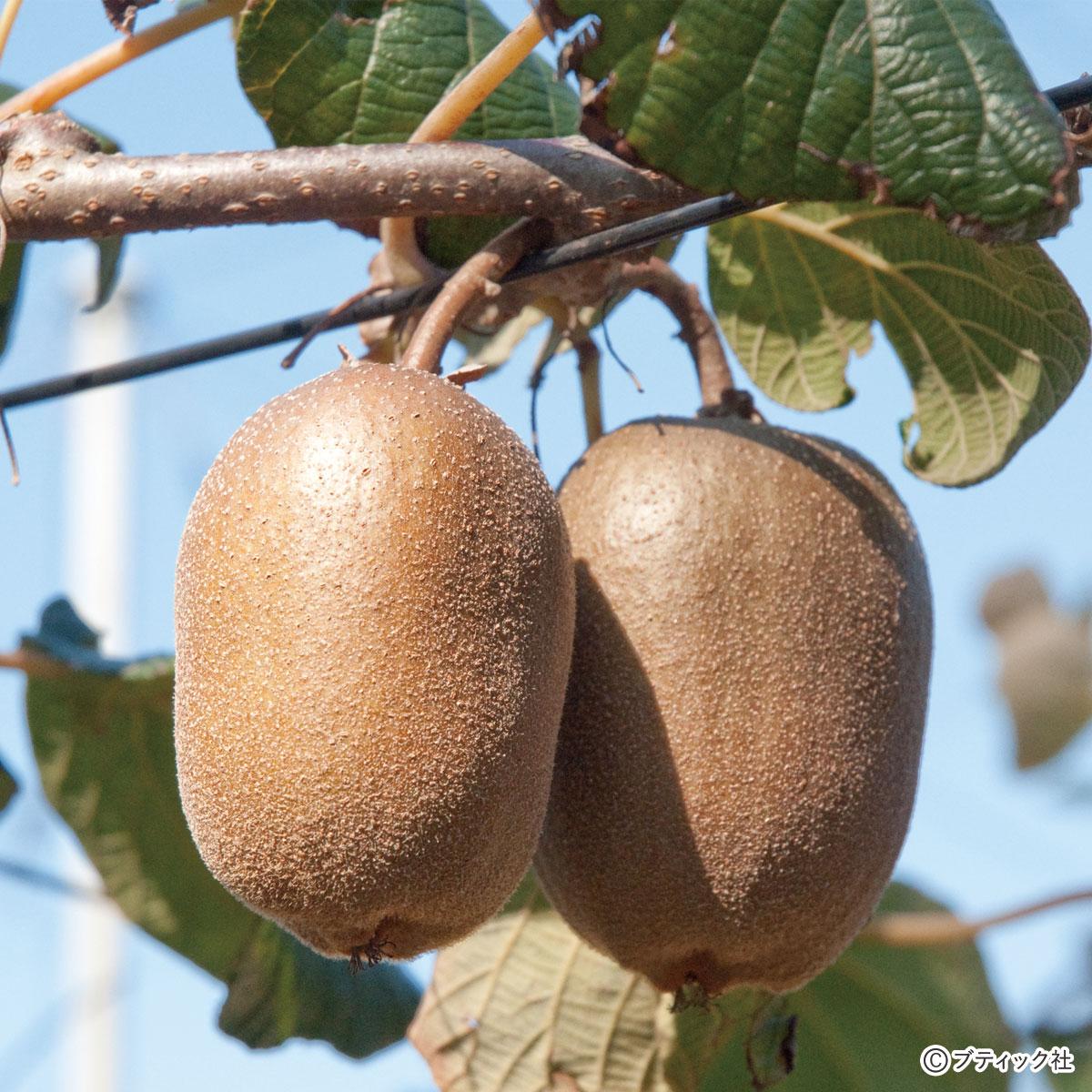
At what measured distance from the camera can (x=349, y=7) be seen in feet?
3.85

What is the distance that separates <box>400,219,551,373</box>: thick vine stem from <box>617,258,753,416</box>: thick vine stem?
0.53 ft

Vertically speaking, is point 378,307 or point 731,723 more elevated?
point 378,307

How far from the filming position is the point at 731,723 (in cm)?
94

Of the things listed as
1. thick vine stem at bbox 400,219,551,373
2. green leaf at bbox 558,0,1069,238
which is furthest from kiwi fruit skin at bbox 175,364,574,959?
green leaf at bbox 558,0,1069,238

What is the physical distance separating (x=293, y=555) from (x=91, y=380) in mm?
362

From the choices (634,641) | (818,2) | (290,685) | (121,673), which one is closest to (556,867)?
(634,641)

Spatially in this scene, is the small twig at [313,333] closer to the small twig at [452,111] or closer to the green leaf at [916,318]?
the small twig at [452,111]

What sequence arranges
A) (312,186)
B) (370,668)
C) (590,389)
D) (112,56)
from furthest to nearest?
1. (590,389)
2. (112,56)
3. (312,186)
4. (370,668)

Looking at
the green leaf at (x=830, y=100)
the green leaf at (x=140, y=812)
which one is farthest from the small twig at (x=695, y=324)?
the green leaf at (x=140, y=812)

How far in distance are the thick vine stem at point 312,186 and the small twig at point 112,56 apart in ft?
0.44

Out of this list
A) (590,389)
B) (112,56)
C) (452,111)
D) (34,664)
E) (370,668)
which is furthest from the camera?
(34,664)

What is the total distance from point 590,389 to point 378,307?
24cm

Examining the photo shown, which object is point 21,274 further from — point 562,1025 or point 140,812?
point 562,1025

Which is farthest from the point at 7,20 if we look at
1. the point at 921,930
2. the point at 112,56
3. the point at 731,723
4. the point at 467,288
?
the point at 921,930
